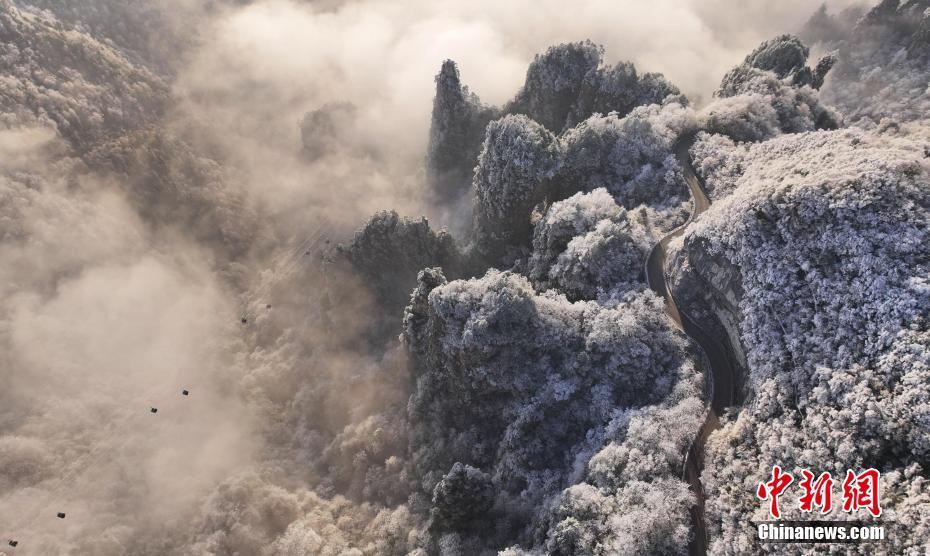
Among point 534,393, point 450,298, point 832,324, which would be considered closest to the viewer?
point 832,324

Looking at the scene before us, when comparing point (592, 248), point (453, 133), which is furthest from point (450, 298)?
point (453, 133)

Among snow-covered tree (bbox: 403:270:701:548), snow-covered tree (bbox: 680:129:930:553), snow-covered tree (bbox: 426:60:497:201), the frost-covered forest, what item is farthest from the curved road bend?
snow-covered tree (bbox: 426:60:497:201)

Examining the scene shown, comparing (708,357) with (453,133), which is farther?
(453,133)

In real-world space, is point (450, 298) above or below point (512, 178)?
below

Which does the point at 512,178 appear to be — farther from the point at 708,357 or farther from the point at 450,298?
the point at 708,357

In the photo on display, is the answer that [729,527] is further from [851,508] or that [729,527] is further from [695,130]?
[695,130]

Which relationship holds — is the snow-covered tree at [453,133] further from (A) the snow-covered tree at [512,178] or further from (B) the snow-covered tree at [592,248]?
(B) the snow-covered tree at [592,248]

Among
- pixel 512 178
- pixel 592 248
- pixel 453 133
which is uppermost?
pixel 453 133
